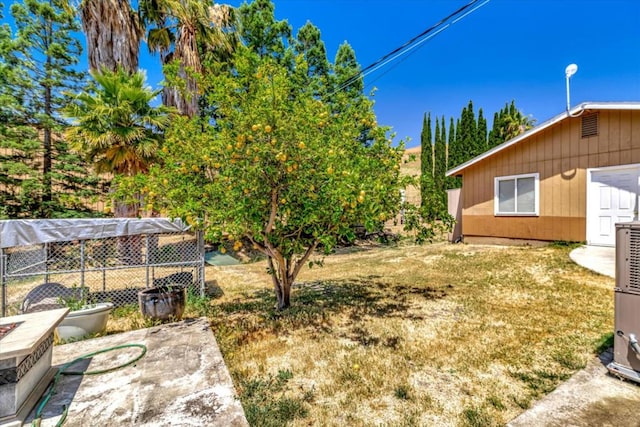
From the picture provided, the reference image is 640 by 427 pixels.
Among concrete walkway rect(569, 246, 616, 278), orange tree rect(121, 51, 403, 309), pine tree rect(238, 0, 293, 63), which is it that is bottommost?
concrete walkway rect(569, 246, 616, 278)

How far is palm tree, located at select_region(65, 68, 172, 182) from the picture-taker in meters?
8.22

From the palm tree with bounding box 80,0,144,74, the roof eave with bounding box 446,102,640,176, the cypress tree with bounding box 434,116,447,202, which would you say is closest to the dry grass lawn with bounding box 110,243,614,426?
the roof eave with bounding box 446,102,640,176

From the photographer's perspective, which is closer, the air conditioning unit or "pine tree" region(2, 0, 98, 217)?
the air conditioning unit

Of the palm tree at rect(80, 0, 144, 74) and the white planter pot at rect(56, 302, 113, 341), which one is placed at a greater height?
the palm tree at rect(80, 0, 144, 74)

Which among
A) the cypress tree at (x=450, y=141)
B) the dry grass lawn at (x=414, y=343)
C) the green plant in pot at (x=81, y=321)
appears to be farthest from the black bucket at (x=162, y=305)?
the cypress tree at (x=450, y=141)

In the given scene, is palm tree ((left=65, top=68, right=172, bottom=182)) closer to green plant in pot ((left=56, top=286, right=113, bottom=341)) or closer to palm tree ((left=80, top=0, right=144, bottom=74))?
palm tree ((left=80, top=0, right=144, bottom=74))

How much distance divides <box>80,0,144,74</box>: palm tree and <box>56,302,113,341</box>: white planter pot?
8656mm

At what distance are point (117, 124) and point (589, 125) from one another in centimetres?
1362

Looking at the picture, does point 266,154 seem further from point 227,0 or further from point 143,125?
point 227,0

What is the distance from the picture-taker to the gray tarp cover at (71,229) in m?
5.60

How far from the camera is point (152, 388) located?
303 centimetres

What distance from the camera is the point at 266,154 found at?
399 centimetres

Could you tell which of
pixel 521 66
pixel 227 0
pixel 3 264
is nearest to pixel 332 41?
pixel 227 0

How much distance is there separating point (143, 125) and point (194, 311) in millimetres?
6034
